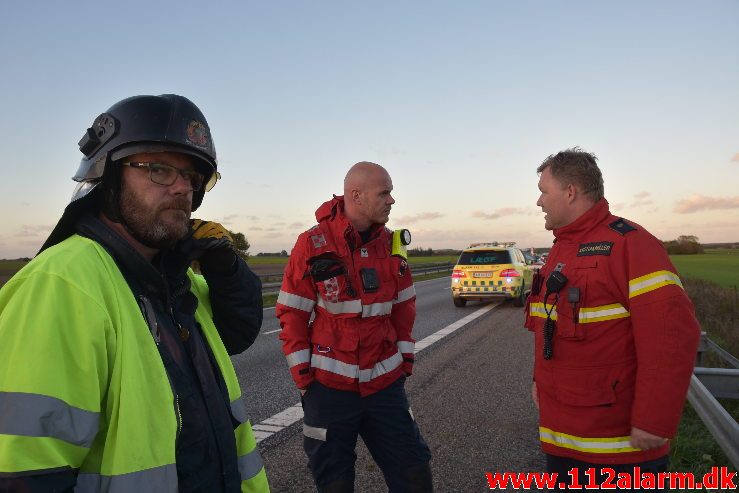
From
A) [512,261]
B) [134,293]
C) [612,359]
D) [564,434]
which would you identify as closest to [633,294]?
[612,359]

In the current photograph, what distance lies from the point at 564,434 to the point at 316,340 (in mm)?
1422

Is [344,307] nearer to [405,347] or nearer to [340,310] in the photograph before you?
[340,310]

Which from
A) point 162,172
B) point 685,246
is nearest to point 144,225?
point 162,172

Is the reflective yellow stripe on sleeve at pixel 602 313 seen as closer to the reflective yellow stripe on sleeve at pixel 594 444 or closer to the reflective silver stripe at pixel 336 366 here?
the reflective yellow stripe on sleeve at pixel 594 444

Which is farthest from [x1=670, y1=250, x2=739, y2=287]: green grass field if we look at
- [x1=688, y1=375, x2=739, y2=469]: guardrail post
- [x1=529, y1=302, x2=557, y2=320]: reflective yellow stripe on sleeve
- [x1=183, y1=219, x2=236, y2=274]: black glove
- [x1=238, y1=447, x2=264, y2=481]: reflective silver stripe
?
[x1=238, y1=447, x2=264, y2=481]: reflective silver stripe

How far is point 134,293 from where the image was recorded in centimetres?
160

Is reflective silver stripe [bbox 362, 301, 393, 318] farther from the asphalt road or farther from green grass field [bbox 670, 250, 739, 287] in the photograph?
green grass field [bbox 670, 250, 739, 287]

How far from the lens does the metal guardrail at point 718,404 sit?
8.72ft

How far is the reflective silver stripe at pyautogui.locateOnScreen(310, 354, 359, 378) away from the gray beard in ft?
4.72

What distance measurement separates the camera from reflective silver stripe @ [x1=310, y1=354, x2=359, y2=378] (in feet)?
→ 9.70

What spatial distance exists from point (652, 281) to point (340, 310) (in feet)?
5.29

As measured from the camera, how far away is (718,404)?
118 inches

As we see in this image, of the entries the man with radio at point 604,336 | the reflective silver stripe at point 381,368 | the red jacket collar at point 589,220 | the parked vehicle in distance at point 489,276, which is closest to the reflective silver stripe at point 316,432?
the reflective silver stripe at point 381,368

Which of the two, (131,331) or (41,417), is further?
(131,331)
